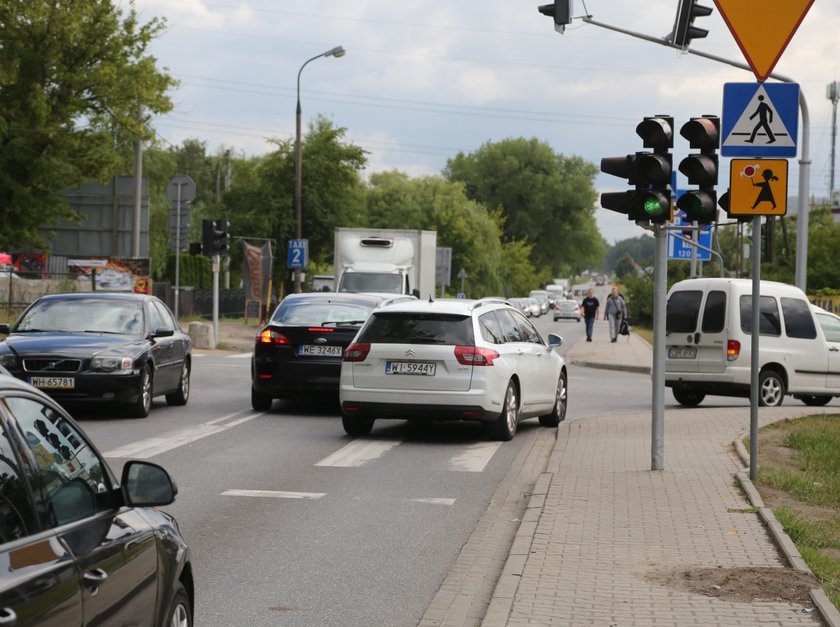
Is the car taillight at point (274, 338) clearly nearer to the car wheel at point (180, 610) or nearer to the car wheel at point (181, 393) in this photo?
the car wheel at point (181, 393)

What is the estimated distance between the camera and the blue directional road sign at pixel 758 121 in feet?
37.9

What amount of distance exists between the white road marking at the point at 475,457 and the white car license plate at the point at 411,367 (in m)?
0.94

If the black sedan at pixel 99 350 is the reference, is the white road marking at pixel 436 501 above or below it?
below

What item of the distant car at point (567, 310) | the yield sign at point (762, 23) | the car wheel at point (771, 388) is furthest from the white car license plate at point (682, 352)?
the distant car at point (567, 310)

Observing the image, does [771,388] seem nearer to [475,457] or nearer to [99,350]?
[475,457]

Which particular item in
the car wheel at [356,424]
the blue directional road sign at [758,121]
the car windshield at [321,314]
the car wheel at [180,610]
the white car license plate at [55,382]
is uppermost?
the blue directional road sign at [758,121]

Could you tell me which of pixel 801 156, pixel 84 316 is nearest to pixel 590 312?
pixel 801 156

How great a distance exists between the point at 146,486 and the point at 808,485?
8439 mm

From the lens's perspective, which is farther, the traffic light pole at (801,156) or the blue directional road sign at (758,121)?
the traffic light pole at (801,156)

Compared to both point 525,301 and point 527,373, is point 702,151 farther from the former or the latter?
point 525,301

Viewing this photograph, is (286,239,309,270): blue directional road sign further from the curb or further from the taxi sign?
the taxi sign

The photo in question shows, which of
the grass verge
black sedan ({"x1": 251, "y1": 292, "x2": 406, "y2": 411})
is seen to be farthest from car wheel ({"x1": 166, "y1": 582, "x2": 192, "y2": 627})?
black sedan ({"x1": 251, "y1": 292, "x2": 406, "y2": 411})

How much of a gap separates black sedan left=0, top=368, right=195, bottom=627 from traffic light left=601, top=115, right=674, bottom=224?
8.24m

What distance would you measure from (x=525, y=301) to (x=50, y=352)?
7125cm
